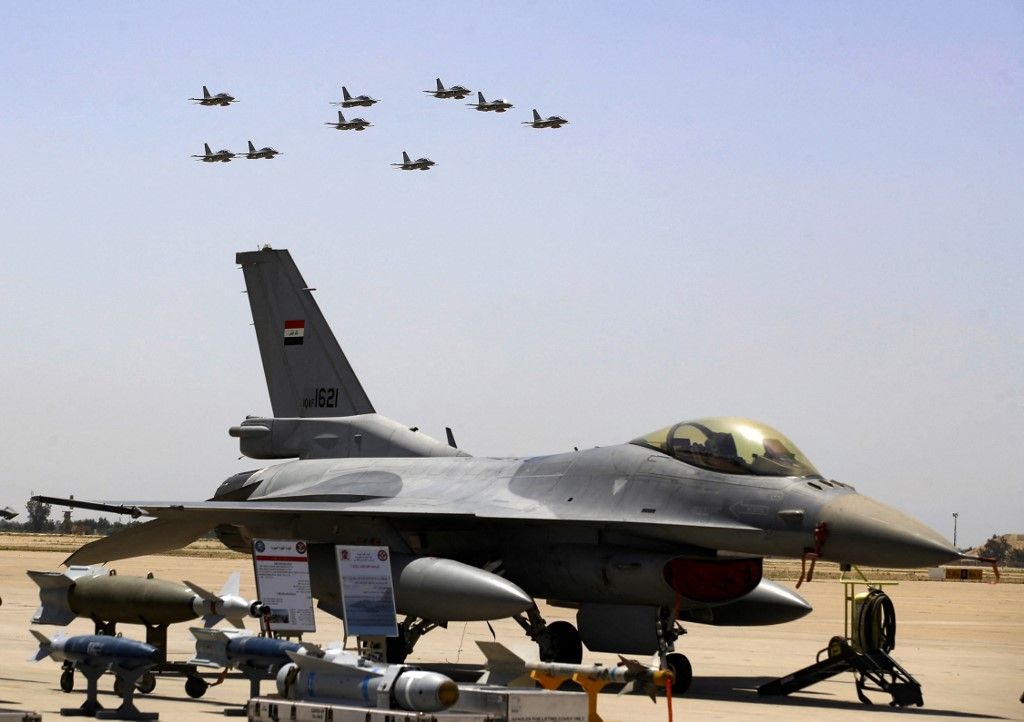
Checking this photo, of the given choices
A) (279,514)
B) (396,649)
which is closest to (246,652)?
(396,649)

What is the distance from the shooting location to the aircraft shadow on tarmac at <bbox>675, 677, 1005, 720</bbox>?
1438 centimetres

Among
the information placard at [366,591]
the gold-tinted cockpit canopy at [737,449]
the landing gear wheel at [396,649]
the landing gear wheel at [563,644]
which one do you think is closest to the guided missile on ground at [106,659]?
the information placard at [366,591]

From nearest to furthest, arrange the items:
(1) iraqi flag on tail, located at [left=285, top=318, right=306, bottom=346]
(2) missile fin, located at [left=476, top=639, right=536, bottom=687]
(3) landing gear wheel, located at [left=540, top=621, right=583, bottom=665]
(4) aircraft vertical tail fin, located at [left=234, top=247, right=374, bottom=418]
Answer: (2) missile fin, located at [left=476, top=639, right=536, bottom=687] < (3) landing gear wheel, located at [left=540, top=621, right=583, bottom=665] < (4) aircraft vertical tail fin, located at [left=234, top=247, right=374, bottom=418] < (1) iraqi flag on tail, located at [left=285, top=318, right=306, bottom=346]

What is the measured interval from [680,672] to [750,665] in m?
4.44

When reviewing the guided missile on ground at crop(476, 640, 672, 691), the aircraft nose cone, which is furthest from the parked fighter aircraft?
the guided missile on ground at crop(476, 640, 672, 691)

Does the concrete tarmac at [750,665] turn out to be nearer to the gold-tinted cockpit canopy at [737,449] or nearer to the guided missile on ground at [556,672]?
the guided missile on ground at [556,672]

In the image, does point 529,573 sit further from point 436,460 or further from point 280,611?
point 280,611

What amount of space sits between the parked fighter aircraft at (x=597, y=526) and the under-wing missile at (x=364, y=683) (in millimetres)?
3861

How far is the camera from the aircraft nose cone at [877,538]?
46.3 ft

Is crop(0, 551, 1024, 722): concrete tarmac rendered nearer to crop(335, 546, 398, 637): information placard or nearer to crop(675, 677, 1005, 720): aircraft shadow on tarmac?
crop(675, 677, 1005, 720): aircraft shadow on tarmac

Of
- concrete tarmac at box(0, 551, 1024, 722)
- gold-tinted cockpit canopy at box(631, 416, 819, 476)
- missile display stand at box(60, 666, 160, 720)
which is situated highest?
gold-tinted cockpit canopy at box(631, 416, 819, 476)

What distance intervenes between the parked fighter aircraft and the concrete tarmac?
3.65ft

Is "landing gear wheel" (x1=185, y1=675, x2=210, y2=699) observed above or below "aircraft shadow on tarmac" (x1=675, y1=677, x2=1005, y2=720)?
above

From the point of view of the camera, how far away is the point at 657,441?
16.6 metres
